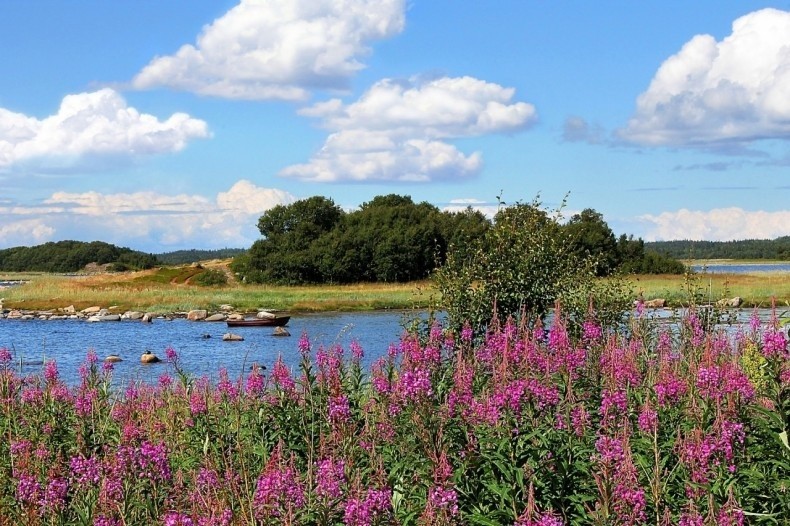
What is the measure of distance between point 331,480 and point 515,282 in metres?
12.2

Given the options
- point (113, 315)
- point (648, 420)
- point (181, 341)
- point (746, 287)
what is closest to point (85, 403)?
point (648, 420)

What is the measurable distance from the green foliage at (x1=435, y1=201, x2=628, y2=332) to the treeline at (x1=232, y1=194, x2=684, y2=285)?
7101cm

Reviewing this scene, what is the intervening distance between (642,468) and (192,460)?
4167 millimetres

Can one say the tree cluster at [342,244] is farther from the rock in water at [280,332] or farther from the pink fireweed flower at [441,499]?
the pink fireweed flower at [441,499]

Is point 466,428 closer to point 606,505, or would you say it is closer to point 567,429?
point 567,429

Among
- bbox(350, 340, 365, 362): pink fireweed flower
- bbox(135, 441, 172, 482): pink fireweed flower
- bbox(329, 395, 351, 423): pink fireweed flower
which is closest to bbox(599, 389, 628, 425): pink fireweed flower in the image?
bbox(329, 395, 351, 423): pink fireweed flower

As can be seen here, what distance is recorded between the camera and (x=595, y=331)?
9945 mm

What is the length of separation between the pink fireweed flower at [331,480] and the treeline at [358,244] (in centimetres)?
8354

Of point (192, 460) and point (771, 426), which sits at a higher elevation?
point (771, 426)

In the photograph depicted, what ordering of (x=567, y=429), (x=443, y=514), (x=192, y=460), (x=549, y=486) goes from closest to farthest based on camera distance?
(x=443, y=514), (x=549, y=486), (x=567, y=429), (x=192, y=460)

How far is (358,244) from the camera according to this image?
320 feet

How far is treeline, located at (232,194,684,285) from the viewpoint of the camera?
313ft

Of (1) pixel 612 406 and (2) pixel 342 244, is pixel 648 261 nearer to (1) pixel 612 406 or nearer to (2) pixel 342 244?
(2) pixel 342 244

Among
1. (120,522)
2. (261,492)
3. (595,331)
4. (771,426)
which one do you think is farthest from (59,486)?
(595,331)
